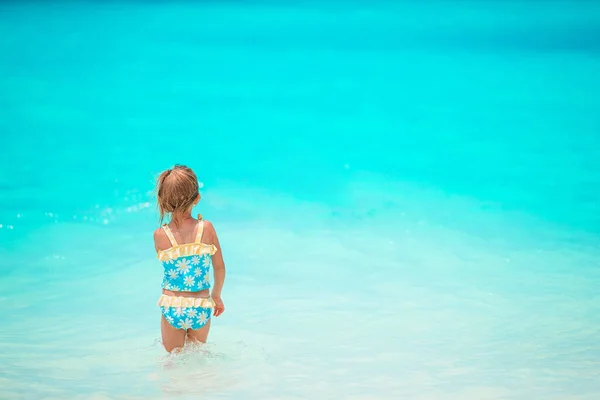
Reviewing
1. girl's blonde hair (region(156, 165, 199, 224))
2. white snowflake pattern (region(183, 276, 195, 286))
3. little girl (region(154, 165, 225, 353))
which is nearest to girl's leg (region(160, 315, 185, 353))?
little girl (region(154, 165, 225, 353))

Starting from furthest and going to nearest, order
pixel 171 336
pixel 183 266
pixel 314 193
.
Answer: pixel 314 193 → pixel 171 336 → pixel 183 266

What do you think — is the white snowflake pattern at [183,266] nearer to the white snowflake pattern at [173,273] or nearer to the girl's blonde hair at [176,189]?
the white snowflake pattern at [173,273]

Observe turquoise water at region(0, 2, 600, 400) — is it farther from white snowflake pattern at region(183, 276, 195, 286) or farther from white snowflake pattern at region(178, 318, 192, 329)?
white snowflake pattern at region(183, 276, 195, 286)

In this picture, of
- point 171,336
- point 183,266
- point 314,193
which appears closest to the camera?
point 183,266

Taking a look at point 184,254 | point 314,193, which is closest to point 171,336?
point 184,254

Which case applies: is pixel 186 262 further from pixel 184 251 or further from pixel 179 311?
pixel 179 311

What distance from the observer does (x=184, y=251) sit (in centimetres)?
379

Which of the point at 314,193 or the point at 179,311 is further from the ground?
the point at 314,193

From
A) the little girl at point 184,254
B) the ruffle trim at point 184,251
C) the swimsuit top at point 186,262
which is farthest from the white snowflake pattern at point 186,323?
the ruffle trim at point 184,251

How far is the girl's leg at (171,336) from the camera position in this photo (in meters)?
3.92

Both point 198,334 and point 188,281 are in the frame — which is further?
point 198,334

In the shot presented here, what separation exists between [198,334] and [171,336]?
133 millimetres

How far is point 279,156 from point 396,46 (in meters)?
3.74

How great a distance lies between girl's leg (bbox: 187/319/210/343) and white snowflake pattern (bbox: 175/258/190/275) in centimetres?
32
